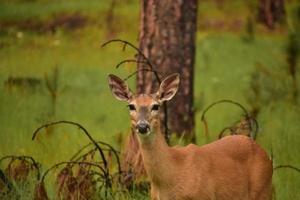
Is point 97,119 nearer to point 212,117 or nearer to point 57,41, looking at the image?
point 212,117

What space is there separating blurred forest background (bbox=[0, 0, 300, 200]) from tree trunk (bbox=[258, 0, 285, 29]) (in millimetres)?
47

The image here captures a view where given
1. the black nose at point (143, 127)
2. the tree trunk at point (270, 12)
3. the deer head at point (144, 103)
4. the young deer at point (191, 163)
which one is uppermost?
the tree trunk at point (270, 12)

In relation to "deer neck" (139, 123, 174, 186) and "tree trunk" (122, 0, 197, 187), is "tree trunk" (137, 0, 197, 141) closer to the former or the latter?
"tree trunk" (122, 0, 197, 187)

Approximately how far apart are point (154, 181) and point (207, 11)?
2445 cm

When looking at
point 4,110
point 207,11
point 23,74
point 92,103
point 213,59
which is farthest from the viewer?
point 207,11

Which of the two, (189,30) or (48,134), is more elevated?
(189,30)

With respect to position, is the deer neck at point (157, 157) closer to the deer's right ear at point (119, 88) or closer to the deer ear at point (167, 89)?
the deer ear at point (167, 89)

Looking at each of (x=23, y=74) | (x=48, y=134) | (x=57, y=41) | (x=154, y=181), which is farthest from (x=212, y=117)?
(x=57, y=41)

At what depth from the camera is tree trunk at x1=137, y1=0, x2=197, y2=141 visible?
30.0ft

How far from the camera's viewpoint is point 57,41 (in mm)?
23031

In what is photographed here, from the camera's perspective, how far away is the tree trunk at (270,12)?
27453 mm

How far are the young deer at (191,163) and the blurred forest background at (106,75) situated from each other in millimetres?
789

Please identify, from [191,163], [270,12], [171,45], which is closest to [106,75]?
[171,45]

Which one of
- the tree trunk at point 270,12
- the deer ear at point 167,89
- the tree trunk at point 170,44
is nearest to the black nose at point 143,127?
the deer ear at point 167,89
